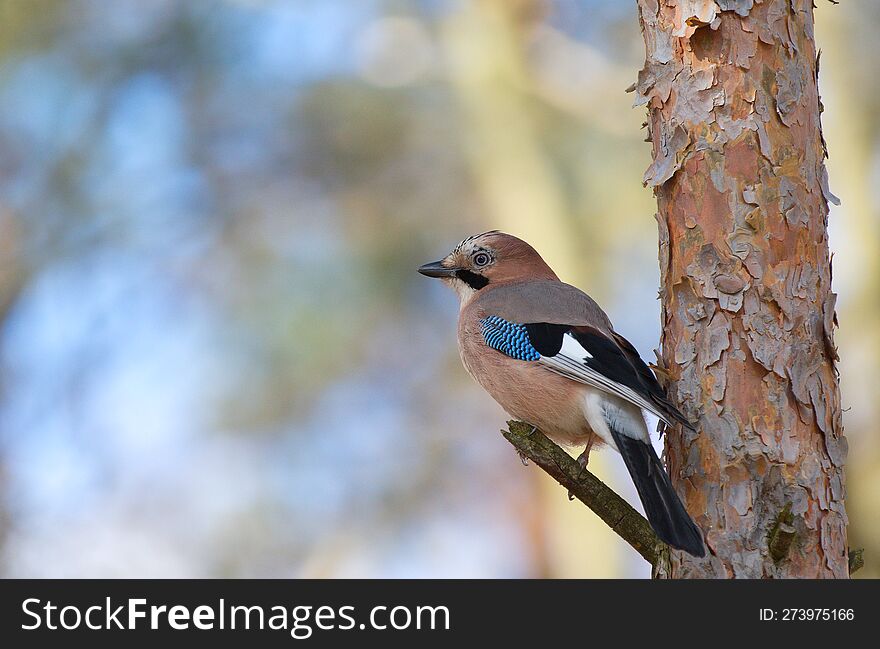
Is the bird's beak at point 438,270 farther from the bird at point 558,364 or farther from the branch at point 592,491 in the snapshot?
the branch at point 592,491

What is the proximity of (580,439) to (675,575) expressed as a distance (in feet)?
3.13

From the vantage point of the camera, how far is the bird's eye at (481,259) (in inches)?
215

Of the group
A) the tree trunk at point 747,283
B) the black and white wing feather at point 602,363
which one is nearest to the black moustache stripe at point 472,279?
the black and white wing feather at point 602,363

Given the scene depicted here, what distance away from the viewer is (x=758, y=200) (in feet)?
13.2

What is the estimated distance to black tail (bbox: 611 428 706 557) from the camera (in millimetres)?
3572

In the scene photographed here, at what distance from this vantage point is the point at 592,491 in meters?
3.79

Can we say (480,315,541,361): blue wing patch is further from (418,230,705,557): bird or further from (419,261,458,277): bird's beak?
(419,261,458,277): bird's beak

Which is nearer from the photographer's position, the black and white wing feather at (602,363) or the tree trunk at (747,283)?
the tree trunk at (747,283)

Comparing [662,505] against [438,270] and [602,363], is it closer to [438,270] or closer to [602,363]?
[602,363]

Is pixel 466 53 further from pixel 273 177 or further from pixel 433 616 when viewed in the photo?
pixel 433 616

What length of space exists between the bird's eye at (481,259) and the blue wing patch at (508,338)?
1.78 feet

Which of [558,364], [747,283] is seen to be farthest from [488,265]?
[747,283]

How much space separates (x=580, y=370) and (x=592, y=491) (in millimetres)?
703

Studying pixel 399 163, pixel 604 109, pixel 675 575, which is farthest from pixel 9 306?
pixel 675 575
